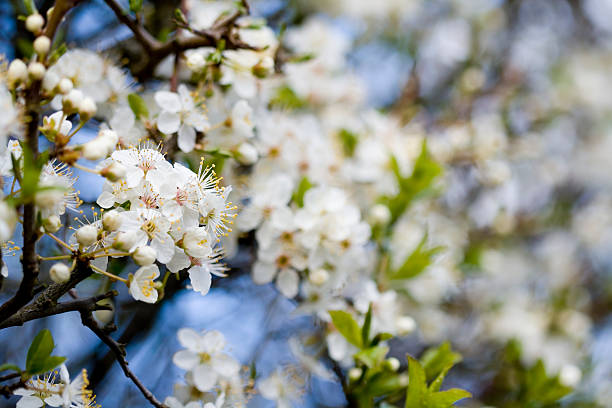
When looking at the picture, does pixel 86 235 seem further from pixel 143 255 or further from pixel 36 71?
pixel 36 71

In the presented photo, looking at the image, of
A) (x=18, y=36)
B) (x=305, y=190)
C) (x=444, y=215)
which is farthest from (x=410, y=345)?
(x=18, y=36)

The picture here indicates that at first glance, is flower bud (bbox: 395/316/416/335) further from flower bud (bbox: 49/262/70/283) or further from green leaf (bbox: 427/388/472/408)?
flower bud (bbox: 49/262/70/283)

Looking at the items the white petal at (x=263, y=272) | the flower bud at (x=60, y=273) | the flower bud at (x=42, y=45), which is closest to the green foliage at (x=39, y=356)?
the flower bud at (x=60, y=273)

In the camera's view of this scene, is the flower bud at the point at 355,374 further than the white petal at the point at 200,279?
Yes

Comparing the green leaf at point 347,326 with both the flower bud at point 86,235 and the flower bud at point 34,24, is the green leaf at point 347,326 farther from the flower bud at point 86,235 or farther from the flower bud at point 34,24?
the flower bud at point 34,24

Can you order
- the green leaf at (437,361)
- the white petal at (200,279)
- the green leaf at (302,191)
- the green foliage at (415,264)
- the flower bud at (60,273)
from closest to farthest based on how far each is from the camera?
the flower bud at (60,273), the white petal at (200,279), the green leaf at (437,361), the green leaf at (302,191), the green foliage at (415,264)

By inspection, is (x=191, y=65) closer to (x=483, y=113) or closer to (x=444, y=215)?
(x=444, y=215)

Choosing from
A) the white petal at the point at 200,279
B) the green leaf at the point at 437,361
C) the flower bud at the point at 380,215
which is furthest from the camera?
the flower bud at the point at 380,215
